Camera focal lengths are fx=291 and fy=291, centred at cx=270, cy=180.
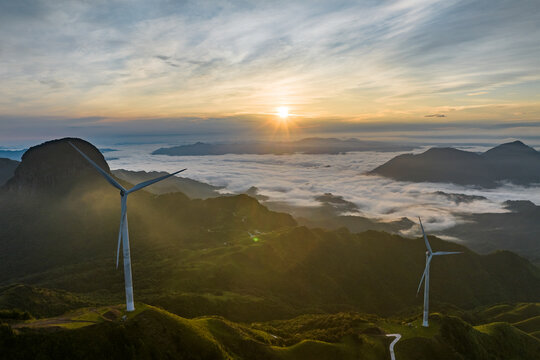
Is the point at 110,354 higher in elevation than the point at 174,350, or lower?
higher

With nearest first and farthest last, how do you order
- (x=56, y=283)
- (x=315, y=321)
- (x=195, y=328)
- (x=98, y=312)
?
1. (x=98, y=312)
2. (x=195, y=328)
3. (x=315, y=321)
4. (x=56, y=283)

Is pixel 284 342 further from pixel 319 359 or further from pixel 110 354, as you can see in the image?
pixel 110 354

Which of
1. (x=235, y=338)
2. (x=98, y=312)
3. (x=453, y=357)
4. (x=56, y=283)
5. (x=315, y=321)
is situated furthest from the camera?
(x=56, y=283)

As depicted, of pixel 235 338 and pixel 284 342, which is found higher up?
pixel 235 338

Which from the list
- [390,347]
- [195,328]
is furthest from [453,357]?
[195,328]

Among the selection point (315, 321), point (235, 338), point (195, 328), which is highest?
point (195, 328)

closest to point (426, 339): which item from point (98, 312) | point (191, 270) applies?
point (98, 312)

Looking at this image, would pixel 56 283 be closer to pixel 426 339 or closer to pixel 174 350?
pixel 174 350

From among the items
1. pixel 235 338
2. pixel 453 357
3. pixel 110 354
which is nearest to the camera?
pixel 110 354

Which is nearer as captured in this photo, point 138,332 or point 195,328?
point 138,332
